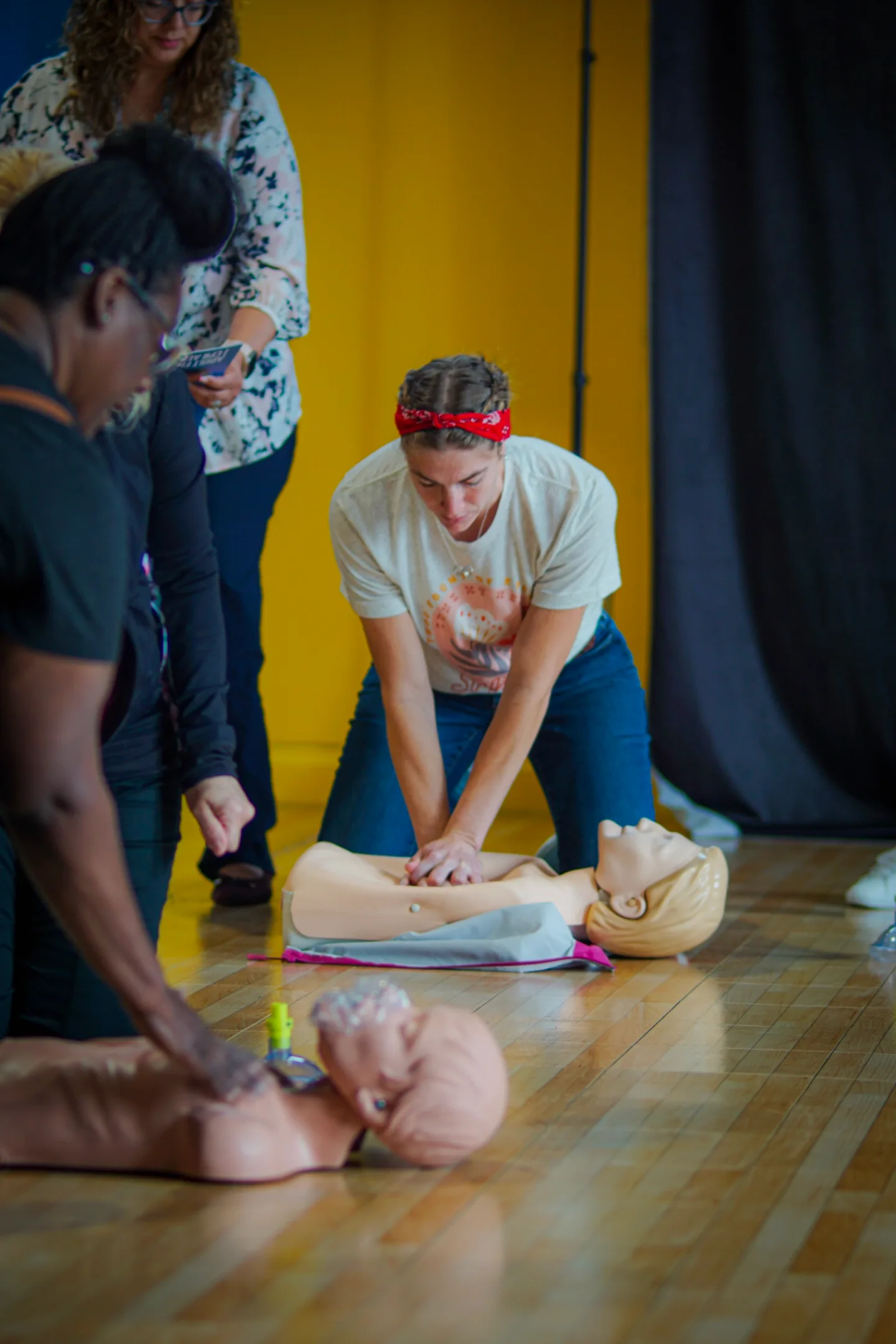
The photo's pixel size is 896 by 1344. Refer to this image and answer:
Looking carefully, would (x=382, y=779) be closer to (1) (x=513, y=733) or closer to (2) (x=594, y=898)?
(1) (x=513, y=733)

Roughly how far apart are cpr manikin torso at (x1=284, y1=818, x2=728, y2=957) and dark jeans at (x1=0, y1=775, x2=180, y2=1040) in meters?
0.72

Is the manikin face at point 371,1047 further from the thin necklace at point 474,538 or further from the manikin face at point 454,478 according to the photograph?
the thin necklace at point 474,538

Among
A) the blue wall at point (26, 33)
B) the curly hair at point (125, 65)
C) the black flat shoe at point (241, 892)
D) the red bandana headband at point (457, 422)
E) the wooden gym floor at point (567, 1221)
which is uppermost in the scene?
the blue wall at point (26, 33)

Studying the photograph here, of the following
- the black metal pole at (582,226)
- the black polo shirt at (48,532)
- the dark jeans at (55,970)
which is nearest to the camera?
the black polo shirt at (48,532)

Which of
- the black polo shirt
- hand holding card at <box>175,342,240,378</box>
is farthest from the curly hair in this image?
the black polo shirt

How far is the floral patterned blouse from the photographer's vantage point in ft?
9.53

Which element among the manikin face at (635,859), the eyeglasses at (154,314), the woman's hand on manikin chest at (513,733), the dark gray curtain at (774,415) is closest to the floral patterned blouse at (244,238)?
the woman's hand on manikin chest at (513,733)

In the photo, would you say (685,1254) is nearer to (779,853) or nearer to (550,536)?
(550,536)

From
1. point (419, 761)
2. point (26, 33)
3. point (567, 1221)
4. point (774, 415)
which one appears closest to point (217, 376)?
point (419, 761)

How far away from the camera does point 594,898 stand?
109 inches

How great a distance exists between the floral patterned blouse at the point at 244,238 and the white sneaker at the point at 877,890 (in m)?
1.50

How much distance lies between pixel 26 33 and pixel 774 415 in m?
2.04

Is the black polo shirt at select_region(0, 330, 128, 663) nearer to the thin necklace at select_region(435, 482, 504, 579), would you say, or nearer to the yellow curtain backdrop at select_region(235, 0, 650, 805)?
the thin necklace at select_region(435, 482, 504, 579)

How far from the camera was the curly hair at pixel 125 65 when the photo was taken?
2791 millimetres
